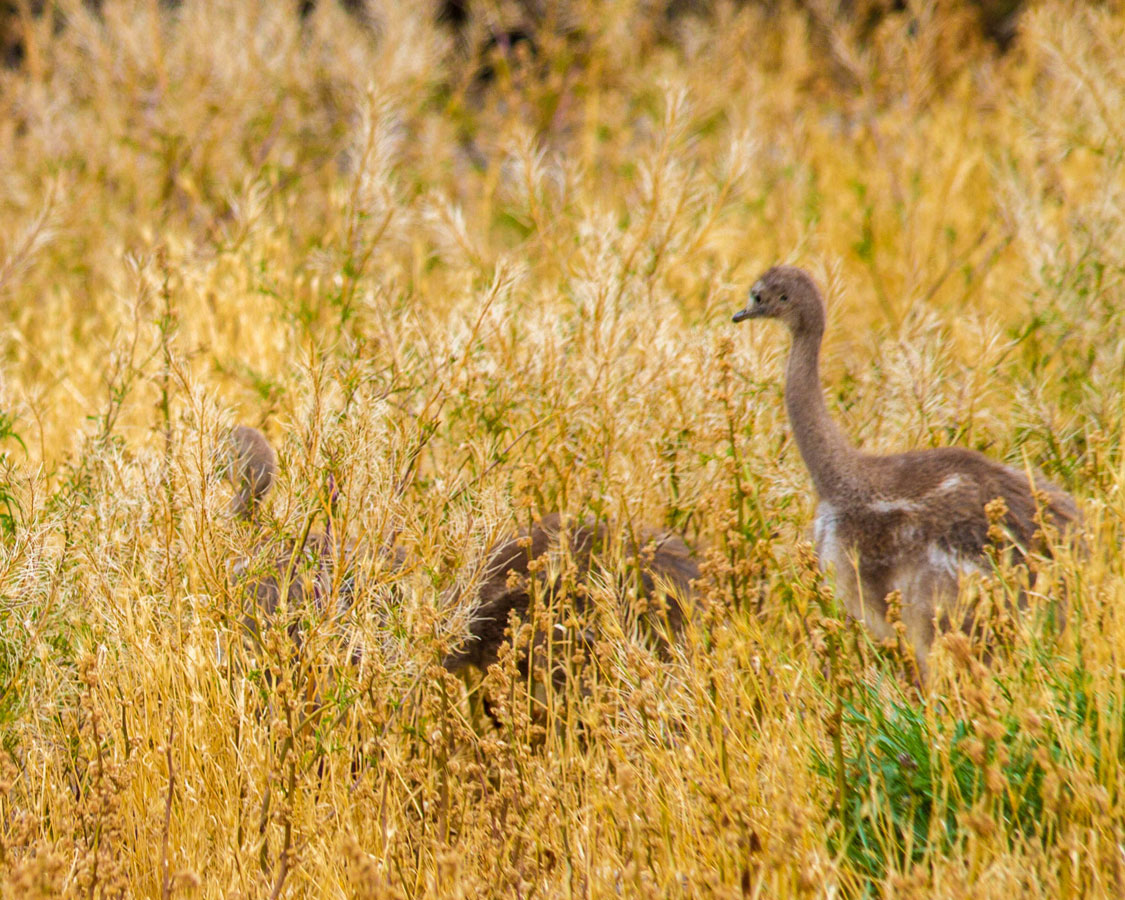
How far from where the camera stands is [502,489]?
392 cm

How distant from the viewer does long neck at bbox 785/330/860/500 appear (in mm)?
4180

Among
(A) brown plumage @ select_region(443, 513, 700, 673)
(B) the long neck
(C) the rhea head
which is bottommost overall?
(A) brown plumage @ select_region(443, 513, 700, 673)

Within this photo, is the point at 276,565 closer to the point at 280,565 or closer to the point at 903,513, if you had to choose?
the point at 280,565

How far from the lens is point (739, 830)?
8.75 feet

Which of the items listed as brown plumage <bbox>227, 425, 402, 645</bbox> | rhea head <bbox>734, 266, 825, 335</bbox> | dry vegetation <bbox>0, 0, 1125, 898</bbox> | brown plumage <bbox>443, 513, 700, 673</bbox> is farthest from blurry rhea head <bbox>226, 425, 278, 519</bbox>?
rhea head <bbox>734, 266, 825, 335</bbox>

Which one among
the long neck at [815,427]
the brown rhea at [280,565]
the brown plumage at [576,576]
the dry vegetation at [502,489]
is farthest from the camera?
the long neck at [815,427]

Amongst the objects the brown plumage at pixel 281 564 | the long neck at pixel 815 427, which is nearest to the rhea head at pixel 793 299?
the long neck at pixel 815 427

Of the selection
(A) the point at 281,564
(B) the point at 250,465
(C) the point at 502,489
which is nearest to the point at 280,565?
(A) the point at 281,564

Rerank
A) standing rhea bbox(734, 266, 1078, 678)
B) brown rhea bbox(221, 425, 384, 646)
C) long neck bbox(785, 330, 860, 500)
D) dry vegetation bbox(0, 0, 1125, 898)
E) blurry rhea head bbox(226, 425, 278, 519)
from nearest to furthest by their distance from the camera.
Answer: dry vegetation bbox(0, 0, 1125, 898) → brown rhea bbox(221, 425, 384, 646) → standing rhea bbox(734, 266, 1078, 678) → long neck bbox(785, 330, 860, 500) → blurry rhea head bbox(226, 425, 278, 519)

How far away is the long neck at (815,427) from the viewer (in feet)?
13.7

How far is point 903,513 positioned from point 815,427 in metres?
0.44

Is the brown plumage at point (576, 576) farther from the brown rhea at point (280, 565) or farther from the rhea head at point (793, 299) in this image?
the rhea head at point (793, 299)

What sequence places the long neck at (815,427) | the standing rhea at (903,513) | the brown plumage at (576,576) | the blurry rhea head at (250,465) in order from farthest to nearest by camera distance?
the blurry rhea head at (250,465) < the long neck at (815,427) < the brown plumage at (576,576) < the standing rhea at (903,513)

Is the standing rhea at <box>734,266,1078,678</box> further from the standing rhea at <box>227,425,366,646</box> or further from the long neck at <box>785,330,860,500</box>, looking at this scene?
the standing rhea at <box>227,425,366,646</box>
